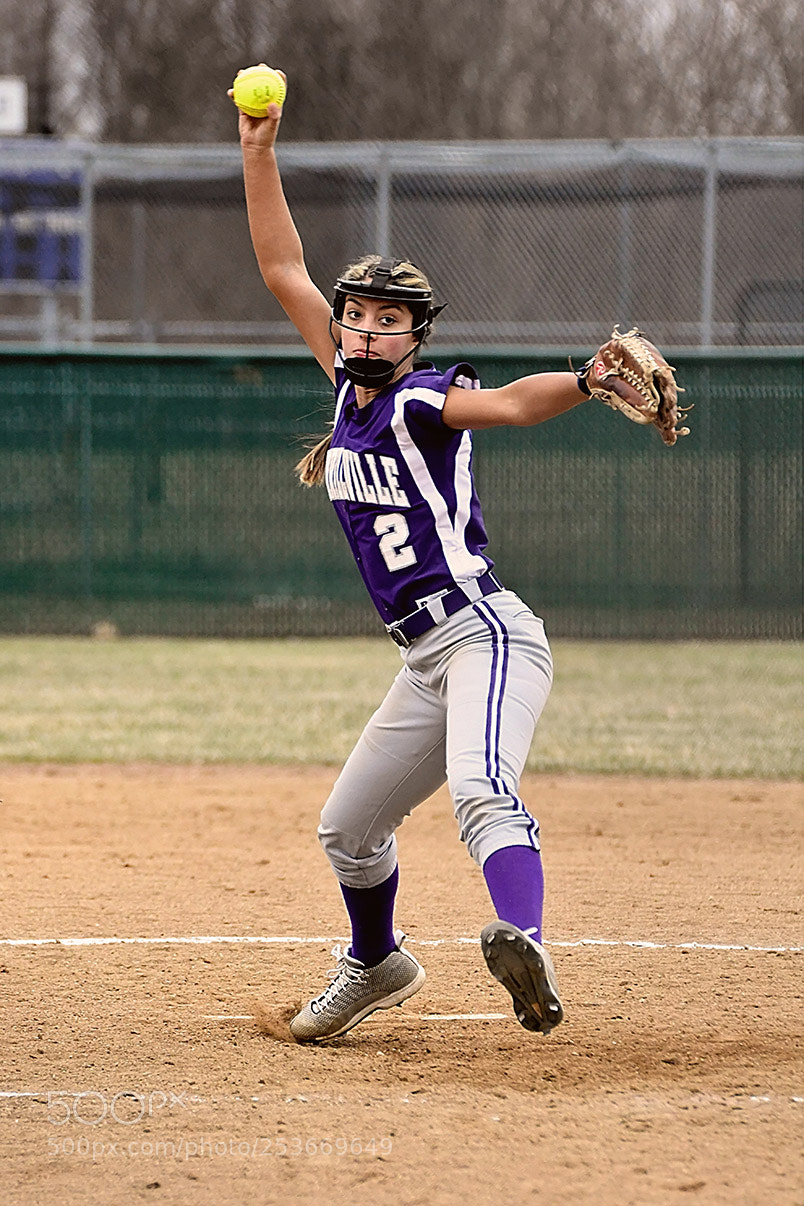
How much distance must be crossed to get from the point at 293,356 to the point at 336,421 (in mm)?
8490

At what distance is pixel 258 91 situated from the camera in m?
4.11

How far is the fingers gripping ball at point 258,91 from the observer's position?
4.12m

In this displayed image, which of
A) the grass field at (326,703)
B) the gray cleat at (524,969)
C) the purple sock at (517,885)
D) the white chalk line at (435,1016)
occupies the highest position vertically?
the purple sock at (517,885)

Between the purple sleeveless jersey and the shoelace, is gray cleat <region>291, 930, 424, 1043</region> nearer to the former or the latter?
the shoelace

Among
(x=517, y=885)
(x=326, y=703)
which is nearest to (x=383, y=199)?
(x=326, y=703)

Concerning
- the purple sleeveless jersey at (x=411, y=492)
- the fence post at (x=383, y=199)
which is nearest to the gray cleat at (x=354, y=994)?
the purple sleeveless jersey at (x=411, y=492)

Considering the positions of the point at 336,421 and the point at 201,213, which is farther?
the point at 201,213

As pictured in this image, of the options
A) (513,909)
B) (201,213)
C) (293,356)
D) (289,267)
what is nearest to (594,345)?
(293,356)

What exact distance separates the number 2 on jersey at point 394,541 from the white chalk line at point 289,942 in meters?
1.66

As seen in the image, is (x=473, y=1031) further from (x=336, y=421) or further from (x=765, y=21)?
(x=765, y=21)

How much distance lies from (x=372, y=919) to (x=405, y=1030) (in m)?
0.31

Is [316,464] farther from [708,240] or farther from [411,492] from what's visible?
[708,240]

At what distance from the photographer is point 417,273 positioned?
371 cm

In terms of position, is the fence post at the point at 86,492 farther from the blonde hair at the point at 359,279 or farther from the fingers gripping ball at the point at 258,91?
the blonde hair at the point at 359,279
